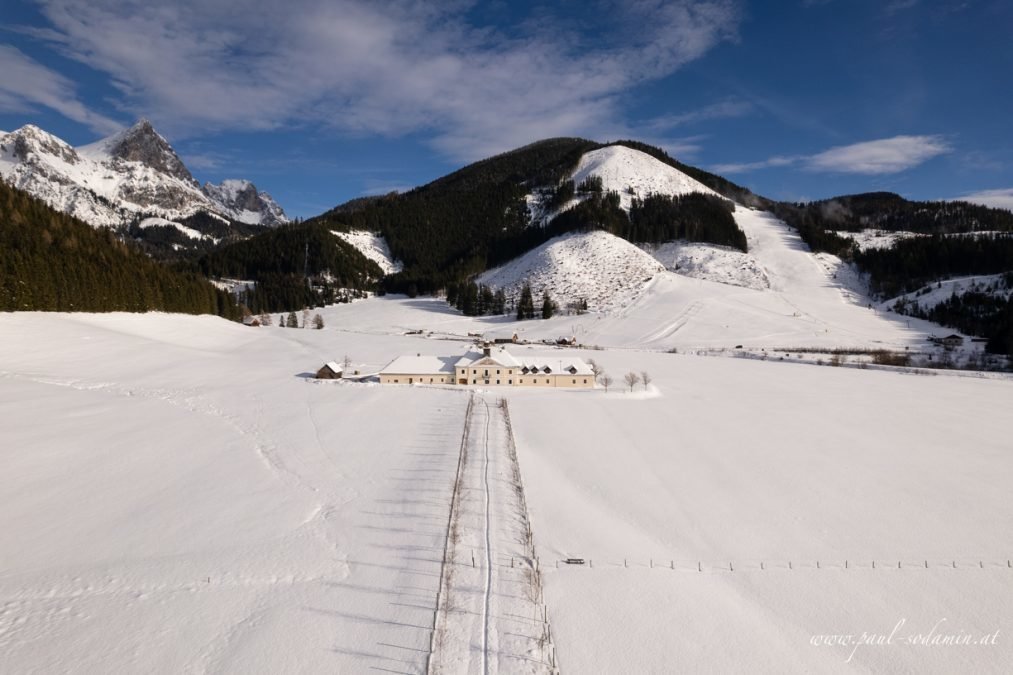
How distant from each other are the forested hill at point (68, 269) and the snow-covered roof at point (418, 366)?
147 feet

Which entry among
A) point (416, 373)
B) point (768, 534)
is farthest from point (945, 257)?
point (768, 534)

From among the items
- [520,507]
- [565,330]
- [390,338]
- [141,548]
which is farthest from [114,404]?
[565,330]

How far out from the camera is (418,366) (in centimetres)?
5859

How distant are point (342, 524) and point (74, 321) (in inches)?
2521

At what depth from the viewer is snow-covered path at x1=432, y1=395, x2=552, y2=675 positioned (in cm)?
1377

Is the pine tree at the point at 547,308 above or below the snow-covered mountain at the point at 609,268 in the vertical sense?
below

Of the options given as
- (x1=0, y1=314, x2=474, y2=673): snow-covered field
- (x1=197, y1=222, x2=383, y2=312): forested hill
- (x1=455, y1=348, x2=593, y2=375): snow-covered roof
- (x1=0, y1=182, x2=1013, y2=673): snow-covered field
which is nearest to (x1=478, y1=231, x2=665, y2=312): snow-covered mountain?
(x1=197, y1=222, x2=383, y2=312): forested hill

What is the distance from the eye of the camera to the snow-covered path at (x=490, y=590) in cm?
1377

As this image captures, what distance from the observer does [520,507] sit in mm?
23500

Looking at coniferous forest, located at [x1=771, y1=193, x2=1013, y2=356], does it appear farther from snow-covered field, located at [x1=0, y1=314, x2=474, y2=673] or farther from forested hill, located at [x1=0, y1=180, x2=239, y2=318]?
forested hill, located at [x1=0, y1=180, x2=239, y2=318]

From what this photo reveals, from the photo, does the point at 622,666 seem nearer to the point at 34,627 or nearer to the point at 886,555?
the point at 886,555

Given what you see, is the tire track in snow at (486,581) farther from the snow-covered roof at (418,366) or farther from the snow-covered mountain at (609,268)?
the snow-covered mountain at (609,268)

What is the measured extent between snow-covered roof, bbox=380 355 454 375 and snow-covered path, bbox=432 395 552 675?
30877mm

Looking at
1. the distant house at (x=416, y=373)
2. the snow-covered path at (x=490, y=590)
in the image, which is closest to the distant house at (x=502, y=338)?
the distant house at (x=416, y=373)
